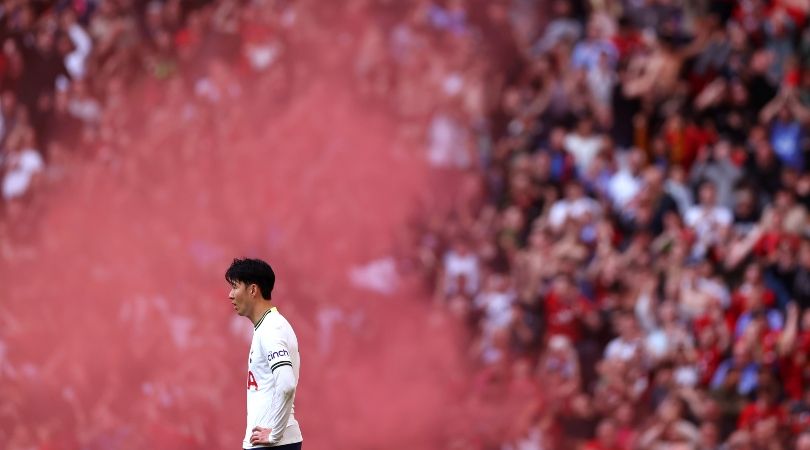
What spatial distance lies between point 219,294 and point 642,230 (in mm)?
4822

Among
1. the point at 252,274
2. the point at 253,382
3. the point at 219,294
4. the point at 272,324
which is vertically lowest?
the point at 253,382

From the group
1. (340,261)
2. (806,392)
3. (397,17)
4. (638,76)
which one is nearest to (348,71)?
(397,17)

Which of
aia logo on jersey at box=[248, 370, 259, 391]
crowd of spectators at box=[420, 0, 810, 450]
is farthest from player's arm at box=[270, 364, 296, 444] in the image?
crowd of spectators at box=[420, 0, 810, 450]

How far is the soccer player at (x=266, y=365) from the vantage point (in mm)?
6996

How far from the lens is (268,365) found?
7.08 metres

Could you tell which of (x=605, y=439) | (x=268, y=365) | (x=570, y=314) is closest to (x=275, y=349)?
(x=268, y=365)

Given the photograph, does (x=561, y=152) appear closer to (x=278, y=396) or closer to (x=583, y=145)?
(x=583, y=145)

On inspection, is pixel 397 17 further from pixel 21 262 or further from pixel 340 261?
pixel 21 262

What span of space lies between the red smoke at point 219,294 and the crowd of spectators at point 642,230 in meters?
0.83

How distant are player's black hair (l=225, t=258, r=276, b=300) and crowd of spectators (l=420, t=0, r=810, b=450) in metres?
8.12

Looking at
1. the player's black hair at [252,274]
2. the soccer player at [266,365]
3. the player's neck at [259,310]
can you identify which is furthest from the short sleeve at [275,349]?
the player's black hair at [252,274]

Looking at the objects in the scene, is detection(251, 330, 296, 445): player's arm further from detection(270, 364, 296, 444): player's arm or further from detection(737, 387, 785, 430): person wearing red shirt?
detection(737, 387, 785, 430): person wearing red shirt

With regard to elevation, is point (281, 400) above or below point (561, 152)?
below

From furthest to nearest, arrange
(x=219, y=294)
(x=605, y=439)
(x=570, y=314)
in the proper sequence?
(x=219, y=294) → (x=570, y=314) → (x=605, y=439)
